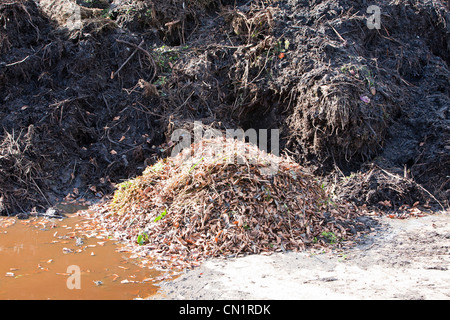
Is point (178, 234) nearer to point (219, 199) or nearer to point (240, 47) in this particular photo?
point (219, 199)

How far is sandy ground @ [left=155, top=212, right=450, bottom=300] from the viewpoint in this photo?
331 centimetres

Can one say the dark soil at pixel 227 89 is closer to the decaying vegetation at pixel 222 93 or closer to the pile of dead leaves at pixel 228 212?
the decaying vegetation at pixel 222 93

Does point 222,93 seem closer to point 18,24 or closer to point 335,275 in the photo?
point 18,24

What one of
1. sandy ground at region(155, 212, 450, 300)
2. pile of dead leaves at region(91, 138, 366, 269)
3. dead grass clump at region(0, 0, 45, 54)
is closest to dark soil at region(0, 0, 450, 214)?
dead grass clump at region(0, 0, 45, 54)

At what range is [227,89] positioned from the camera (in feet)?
25.7

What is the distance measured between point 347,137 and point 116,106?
4290 millimetres

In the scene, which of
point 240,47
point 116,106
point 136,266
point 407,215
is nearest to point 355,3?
point 240,47

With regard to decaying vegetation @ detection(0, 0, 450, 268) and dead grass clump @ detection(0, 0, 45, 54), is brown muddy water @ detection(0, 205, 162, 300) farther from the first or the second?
dead grass clump @ detection(0, 0, 45, 54)

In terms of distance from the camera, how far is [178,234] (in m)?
4.58

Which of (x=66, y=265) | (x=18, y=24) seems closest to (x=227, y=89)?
(x=18, y=24)

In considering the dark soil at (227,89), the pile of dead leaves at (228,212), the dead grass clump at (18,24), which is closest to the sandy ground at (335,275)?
the pile of dead leaves at (228,212)

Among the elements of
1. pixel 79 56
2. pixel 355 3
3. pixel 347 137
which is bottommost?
pixel 347 137

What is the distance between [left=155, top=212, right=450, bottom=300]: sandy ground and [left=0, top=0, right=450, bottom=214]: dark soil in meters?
1.79

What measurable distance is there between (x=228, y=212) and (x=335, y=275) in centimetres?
143
